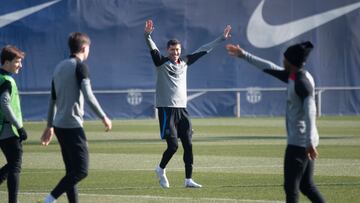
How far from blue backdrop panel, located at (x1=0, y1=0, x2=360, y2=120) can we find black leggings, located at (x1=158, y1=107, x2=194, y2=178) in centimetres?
2060

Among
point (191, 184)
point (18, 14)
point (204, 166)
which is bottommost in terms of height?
point (204, 166)

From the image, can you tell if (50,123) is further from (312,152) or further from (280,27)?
(280,27)

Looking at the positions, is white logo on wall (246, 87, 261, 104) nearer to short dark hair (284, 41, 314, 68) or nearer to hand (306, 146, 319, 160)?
short dark hair (284, 41, 314, 68)

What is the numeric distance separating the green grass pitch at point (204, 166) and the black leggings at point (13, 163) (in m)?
1.12

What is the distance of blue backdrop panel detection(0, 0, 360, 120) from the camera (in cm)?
3566

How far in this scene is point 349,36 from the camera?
38.9 metres

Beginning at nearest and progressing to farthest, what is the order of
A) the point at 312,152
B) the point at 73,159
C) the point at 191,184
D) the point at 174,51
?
the point at 312,152 → the point at 73,159 → the point at 191,184 → the point at 174,51

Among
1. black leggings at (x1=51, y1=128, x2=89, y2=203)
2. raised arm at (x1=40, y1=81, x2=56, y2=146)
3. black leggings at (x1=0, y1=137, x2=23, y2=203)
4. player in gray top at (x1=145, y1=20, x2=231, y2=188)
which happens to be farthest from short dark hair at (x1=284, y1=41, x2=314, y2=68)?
player in gray top at (x1=145, y1=20, x2=231, y2=188)

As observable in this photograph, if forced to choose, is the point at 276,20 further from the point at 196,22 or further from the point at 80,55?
the point at 80,55

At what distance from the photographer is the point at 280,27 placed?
1516 inches

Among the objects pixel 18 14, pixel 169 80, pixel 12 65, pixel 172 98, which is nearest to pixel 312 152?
pixel 12 65

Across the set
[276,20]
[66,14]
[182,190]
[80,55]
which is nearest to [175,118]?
[182,190]

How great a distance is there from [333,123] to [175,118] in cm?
1854

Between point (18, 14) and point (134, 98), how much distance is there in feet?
16.1
